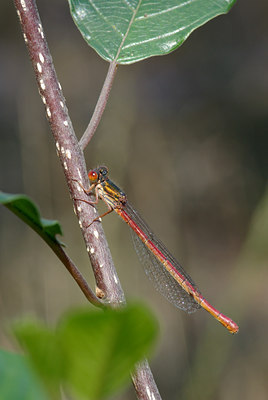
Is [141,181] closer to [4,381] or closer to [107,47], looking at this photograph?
[107,47]

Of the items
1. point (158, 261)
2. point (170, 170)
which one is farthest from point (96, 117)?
point (170, 170)

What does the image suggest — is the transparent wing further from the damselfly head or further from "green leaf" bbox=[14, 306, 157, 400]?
"green leaf" bbox=[14, 306, 157, 400]

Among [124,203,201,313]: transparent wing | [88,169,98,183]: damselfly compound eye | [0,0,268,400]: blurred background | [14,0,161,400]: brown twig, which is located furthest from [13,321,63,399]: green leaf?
[0,0,268,400]: blurred background

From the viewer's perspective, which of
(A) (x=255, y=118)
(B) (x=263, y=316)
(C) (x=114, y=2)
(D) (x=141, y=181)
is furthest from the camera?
(A) (x=255, y=118)

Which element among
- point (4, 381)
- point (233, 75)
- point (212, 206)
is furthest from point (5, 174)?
point (4, 381)

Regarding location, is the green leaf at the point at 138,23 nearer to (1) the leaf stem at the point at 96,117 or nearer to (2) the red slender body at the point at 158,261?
(1) the leaf stem at the point at 96,117

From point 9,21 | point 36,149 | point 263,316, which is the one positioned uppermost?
point 9,21

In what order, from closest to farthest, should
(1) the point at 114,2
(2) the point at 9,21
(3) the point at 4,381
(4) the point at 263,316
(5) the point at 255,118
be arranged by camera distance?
(3) the point at 4,381
(1) the point at 114,2
(4) the point at 263,316
(5) the point at 255,118
(2) the point at 9,21
